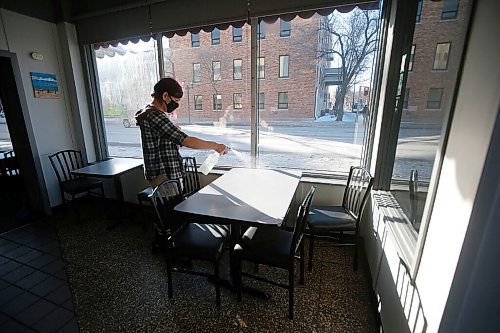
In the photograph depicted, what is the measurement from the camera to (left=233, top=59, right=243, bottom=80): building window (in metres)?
2.63

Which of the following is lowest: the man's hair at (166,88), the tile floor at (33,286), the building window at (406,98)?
the tile floor at (33,286)

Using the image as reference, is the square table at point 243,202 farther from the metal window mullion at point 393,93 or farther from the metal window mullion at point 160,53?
the metal window mullion at point 160,53

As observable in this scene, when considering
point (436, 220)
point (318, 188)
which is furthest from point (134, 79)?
point (436, 220)

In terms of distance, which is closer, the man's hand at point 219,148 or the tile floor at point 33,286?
the tile floor at point 33,286

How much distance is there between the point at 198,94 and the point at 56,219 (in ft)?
7.96

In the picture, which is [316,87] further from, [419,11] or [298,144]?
[419,11]

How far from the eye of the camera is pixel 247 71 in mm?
2621

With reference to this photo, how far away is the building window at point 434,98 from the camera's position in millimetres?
1247

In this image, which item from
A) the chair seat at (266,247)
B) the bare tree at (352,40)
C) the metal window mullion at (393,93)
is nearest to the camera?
the chair seat at (266,247)

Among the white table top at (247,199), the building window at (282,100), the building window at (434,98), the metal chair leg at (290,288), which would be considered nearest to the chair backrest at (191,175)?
the white table top at (247,199)

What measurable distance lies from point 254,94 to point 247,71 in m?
0.26

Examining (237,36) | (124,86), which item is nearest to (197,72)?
(237,36)

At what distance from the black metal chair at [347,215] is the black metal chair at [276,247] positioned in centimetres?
36

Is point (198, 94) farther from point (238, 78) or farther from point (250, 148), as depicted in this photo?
point (250, 148)
